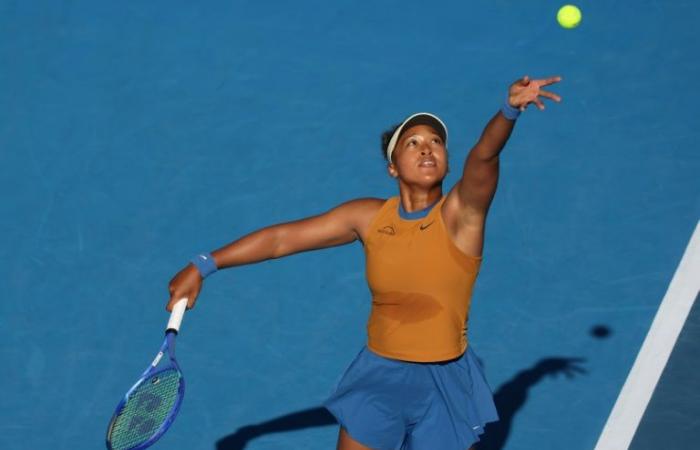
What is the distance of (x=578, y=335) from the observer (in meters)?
10.5

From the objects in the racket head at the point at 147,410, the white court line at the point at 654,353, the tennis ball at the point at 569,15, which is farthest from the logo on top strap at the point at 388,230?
the white court line at the point at 654,353

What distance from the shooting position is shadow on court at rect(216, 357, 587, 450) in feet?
32.3

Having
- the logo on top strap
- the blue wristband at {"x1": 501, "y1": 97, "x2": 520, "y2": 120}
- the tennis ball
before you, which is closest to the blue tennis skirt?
the logo on top strap

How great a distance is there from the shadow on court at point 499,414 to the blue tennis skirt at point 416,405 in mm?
1817

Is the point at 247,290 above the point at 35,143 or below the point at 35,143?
below

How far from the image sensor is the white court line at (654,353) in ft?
32.1

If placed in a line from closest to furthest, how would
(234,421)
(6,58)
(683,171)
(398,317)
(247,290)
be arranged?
(398,317) → (234,421) → (247,290) → (683,171) → (6,58)

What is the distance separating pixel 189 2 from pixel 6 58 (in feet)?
5.42

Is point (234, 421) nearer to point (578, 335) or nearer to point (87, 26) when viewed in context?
point (578, 335)

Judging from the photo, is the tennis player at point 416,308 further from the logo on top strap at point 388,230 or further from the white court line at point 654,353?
the white court line at point 654,353

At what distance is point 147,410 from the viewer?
8062 millimetres

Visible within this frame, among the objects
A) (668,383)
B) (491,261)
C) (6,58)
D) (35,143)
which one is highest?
(6,58)

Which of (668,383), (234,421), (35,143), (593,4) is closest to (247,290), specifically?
(234,421)

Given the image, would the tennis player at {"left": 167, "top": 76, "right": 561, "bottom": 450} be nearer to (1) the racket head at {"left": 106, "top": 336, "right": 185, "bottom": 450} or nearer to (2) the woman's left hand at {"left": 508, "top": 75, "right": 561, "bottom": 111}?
(1) the racket head at {"left": 106, "top": 336, "right": 185, "bottom": 450}
